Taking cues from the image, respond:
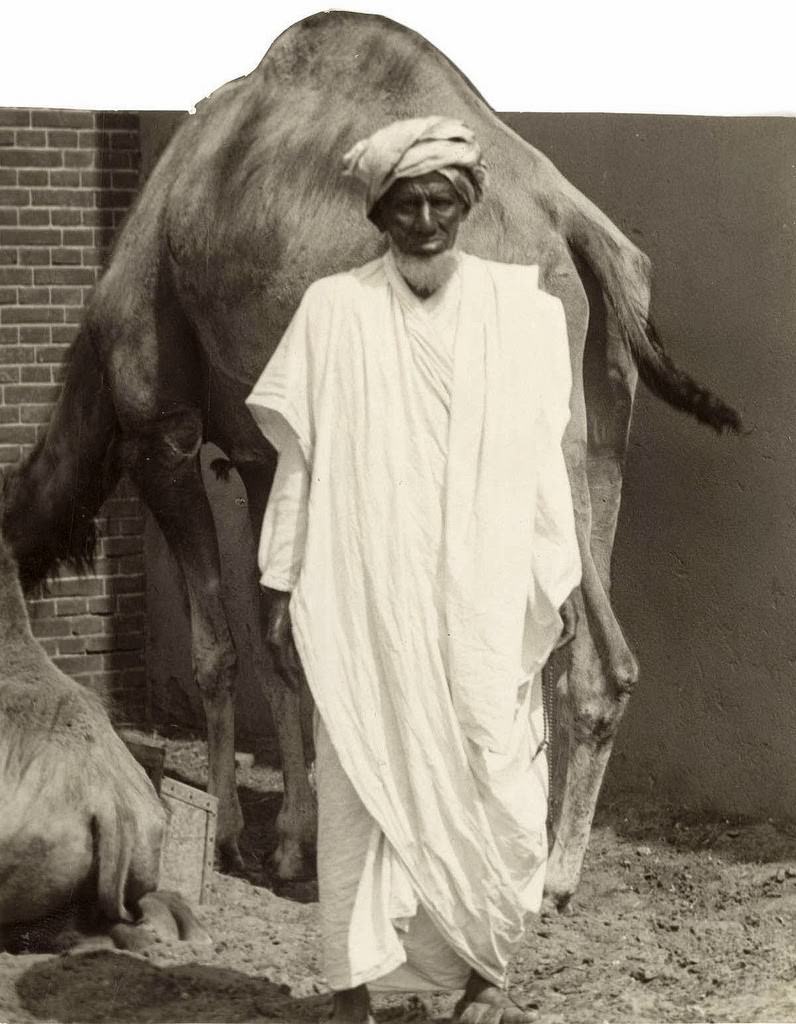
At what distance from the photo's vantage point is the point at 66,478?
730 centimetres

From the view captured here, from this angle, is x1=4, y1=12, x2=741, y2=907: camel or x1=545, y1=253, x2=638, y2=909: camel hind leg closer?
x1=4, y1=12, x2=741, y2=907: camel

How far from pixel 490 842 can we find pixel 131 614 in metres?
3.37

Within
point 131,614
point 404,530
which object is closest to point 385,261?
point 404,530

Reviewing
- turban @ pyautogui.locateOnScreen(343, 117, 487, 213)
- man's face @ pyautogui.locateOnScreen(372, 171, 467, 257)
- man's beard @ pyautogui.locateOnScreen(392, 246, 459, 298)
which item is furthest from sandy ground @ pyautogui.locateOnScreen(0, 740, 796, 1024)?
turban @ pyautogui.locateOnScreen(343, 117, 487, 213)

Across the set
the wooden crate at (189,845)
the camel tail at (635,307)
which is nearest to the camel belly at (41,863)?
the wooden crate at (189,845)

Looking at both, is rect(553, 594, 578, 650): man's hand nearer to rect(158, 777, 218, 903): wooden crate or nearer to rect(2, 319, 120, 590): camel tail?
rect(158, 777, 218, 903): wooden crate

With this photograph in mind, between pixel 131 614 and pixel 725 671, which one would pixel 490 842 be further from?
pixel 131 614

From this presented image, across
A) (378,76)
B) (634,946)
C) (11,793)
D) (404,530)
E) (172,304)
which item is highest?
(378,76)

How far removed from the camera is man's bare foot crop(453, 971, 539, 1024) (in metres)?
5.36

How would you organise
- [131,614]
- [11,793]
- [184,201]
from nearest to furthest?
[11,793] → [184,201] → [131,614]

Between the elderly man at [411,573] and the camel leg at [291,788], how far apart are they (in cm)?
162

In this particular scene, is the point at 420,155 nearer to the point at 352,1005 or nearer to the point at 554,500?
the point at 554,500

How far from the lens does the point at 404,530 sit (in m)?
5.24

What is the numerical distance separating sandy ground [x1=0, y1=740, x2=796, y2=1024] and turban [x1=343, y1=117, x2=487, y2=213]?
7.10 ft
